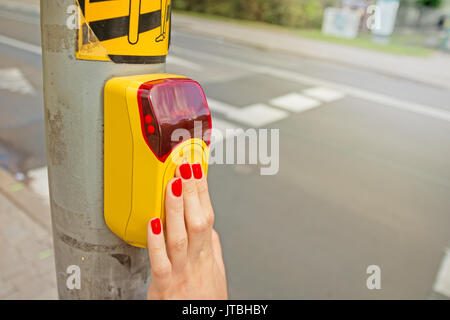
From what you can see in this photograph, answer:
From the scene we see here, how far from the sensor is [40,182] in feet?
13.1

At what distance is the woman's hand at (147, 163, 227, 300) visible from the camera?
3.12 feet

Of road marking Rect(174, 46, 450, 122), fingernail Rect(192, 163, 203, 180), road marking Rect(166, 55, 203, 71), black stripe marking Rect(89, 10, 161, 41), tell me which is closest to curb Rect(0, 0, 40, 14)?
road marking Rect(174, 46, 450, 122)

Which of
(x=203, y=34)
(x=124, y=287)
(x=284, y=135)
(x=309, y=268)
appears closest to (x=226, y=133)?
(x=284, y=135)

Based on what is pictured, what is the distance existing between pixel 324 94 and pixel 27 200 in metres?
6.72

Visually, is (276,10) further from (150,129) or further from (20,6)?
(150,129)

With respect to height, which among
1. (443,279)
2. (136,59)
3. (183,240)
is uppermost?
(136,59)

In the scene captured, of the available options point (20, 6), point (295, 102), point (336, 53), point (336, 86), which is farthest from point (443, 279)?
point (20, 6)

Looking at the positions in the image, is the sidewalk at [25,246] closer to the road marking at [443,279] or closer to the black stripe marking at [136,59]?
the black stripe marking at [136,59]

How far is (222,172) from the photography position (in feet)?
15.4

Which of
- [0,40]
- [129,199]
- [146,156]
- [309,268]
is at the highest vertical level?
[146,156]

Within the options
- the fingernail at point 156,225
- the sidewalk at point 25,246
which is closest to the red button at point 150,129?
the fingernail at point 156,225

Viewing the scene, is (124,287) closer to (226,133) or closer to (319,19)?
(226,133)

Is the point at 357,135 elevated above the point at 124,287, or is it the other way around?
the point at 124,287
